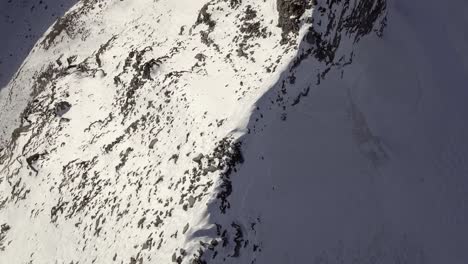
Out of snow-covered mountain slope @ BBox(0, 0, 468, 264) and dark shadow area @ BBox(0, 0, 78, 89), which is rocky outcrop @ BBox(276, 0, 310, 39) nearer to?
snow-covered mountain slope @ BBox(0, 0, 468, 264)

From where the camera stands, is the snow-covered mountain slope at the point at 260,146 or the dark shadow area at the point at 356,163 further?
the snow-covered mountain slope at the point at 260,146

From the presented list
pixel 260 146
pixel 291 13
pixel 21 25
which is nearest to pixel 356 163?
pixel 260 146

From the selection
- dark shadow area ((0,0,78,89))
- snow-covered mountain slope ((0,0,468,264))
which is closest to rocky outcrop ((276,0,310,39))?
snow-covered mountain slope ((0,0,468,264))

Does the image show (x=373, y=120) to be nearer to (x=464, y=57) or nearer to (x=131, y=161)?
(x=464, y=57)

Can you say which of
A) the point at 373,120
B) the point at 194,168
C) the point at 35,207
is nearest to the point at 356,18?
the point at 373,120

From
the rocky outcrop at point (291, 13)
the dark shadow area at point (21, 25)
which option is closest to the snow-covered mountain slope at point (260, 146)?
the rocky outcrop at point (291, 13)

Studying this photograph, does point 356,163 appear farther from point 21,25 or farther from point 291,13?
point 21,25

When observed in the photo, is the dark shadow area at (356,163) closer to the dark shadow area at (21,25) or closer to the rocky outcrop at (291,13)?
the rocky outcrop at (291,13)
